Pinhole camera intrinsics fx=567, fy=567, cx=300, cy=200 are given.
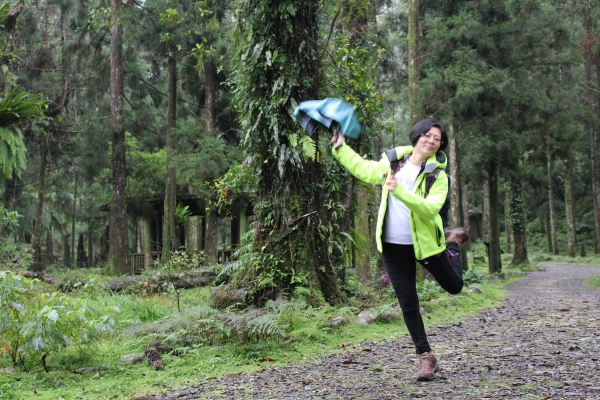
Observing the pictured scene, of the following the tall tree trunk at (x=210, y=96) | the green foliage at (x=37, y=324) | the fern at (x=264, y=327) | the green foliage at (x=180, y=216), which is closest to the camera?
the green foliage at (x=37, y=324)

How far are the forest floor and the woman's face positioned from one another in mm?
1770

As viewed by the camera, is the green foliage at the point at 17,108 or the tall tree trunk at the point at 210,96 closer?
the green foliage at the point at 17,108

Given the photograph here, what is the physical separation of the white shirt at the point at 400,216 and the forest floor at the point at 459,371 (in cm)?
112

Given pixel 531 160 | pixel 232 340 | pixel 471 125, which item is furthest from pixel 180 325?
pixel 531 160

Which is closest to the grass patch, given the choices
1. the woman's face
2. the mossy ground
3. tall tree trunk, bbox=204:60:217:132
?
the mossy ground

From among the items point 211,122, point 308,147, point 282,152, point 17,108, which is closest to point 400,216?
point 308,147

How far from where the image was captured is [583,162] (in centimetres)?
3988

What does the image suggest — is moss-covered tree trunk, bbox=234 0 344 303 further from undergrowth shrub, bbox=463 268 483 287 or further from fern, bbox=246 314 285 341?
undergrowth shrub, bbox=463 268 483 287

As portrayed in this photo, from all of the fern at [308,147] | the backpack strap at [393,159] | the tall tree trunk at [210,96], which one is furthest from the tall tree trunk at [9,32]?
the backpack strap at [393,159]

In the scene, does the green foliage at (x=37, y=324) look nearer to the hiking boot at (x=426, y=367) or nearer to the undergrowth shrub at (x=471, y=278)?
the hiking boot at (x=426, y=367)

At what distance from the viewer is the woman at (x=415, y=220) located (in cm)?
424

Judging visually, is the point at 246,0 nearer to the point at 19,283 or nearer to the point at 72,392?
the point at 19,283

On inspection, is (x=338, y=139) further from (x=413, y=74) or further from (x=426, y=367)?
(x=413, y=74)

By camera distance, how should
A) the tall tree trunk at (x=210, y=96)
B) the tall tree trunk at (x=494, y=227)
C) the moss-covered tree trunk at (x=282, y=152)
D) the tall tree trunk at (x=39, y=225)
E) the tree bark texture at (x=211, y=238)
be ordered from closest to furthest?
the moss-covered tree trunk at (x=282, y=152) → the tall tree trunk at (x=494, y=227) → the tree bark texture at (x=211, y=238) → the tall tree trunk at (x=210, y=96) → the tall tree trunk at (x=39, y=225)
